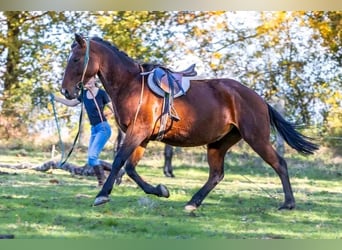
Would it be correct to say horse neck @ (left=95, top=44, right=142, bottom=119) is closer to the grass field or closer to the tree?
the grass field

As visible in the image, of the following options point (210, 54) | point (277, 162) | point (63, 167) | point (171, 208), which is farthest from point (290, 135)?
point (210, 54)

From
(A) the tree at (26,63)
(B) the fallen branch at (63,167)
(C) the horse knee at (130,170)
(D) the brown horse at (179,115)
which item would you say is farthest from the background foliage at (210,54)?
(C) the horse knee at (130,170)

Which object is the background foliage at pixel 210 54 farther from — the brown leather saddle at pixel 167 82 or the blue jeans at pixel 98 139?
the brown leather saddle at pixel 167 82

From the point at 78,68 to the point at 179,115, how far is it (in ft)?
3.26

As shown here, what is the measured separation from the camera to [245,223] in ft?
18.4

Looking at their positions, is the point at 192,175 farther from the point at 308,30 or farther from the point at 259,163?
the point at 308,30

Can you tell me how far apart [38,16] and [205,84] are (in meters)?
5.26

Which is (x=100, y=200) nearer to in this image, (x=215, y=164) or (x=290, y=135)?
(x=215, y=164)

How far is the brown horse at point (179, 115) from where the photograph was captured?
584 cm

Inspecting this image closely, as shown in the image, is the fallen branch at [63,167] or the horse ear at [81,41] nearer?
the horse ear at [81,41]

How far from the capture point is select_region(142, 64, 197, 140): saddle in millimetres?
5973

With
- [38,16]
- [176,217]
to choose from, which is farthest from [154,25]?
[176,217]

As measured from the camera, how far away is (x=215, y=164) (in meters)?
6.44

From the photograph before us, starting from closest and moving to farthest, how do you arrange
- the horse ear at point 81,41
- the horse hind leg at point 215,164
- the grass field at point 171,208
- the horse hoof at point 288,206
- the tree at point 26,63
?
the grass field at point 171,208
the horse ear at point 81,41
the horse hind leg at point 215,164
the horse hoof at point 288,206
the tree at point 26,63
